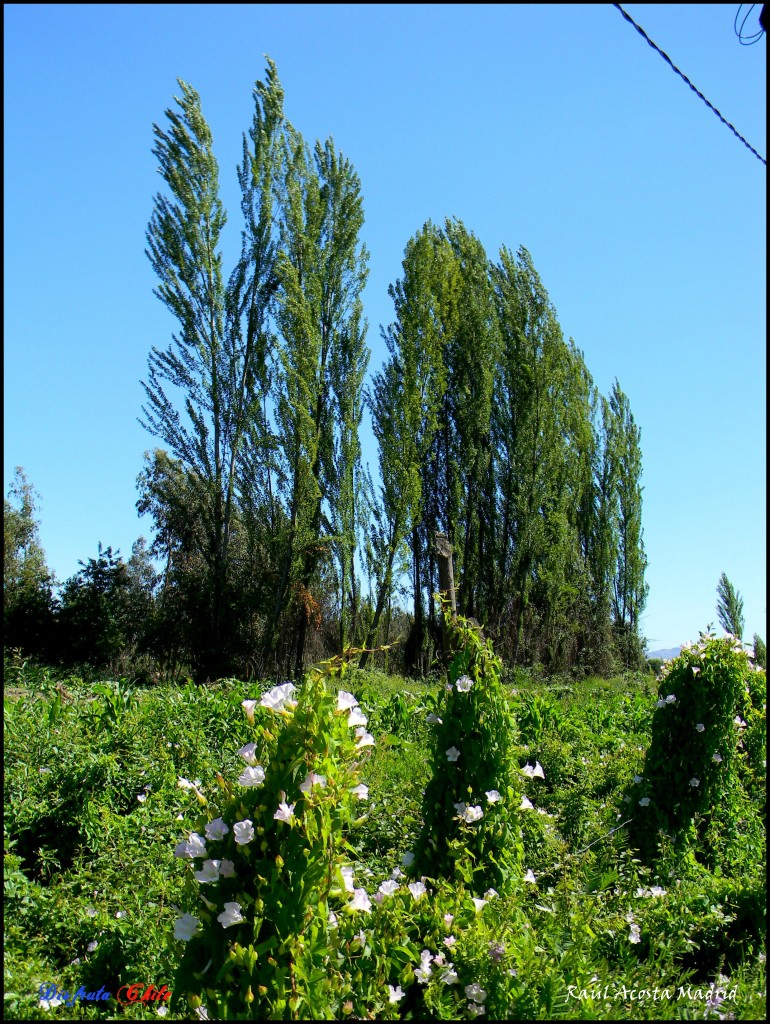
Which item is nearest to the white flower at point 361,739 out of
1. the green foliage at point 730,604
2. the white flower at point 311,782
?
the white flower at point 311,782

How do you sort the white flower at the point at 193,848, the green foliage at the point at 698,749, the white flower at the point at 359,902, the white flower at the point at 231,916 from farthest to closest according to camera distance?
1. the green foliage at the point at 698,749
2. the white flower at the point at 359,902
3. the white flower at the point at 193,848
4. the white flower at the point at 231,916

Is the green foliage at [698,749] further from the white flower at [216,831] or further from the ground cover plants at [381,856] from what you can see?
the white flower at [216,831]

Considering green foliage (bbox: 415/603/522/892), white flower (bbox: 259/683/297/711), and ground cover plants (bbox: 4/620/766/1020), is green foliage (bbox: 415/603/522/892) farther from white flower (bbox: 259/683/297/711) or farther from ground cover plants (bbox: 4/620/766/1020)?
white flower (bbox: 259/683/297/711)

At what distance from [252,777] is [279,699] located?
21 cm

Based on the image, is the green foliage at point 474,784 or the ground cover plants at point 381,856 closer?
the ground cover plants at point 381,856

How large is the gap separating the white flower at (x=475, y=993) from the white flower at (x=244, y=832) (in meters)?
0.80

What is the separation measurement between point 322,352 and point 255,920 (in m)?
11.1

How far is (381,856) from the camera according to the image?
3.86m

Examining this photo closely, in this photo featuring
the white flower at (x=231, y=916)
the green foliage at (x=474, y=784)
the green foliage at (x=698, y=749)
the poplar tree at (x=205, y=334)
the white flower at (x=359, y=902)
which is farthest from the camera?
the poplar tree at (x=205, y=334)

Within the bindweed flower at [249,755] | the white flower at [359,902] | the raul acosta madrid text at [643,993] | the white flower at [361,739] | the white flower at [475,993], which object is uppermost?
the white flower at [361,739]

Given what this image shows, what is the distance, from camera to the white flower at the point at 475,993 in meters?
2.16

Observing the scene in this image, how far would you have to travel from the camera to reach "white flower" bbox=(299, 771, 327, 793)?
199 cm

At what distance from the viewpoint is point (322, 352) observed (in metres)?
12.4

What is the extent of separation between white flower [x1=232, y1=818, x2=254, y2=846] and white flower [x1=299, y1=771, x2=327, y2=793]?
16 cm
